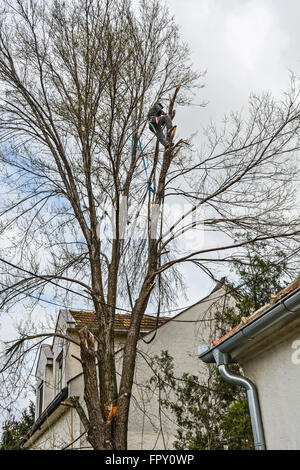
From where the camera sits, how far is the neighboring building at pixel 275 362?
4.95 meters

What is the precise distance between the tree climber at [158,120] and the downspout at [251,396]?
4.85 m

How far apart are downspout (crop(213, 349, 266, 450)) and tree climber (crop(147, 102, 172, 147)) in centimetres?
485

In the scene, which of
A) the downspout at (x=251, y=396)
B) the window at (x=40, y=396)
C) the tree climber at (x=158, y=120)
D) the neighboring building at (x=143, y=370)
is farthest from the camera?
the window at (x=40, y=396)

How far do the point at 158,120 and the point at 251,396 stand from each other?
5.55 metres

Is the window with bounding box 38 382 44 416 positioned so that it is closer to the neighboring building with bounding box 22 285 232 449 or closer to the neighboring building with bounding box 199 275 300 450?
the neighboring building with bounding box 22 285 232 449

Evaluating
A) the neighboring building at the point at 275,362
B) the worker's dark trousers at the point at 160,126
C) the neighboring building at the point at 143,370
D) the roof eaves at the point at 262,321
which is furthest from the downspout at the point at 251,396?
the worker's dark trousers at the point at 160,126

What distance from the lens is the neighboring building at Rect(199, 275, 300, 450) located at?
16.2 ft

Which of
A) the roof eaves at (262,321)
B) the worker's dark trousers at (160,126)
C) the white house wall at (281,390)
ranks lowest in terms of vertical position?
the white house wall at (281,390)

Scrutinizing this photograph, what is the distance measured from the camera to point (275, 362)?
211 inches

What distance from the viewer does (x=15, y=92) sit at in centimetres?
1011

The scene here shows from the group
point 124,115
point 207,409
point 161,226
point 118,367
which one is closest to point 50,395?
point 118,367

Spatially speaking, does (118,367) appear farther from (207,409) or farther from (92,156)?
(92,156)

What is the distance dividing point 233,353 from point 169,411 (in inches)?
247

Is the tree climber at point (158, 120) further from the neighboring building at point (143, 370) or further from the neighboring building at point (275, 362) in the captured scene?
the neighboring building at point (275, 362)
